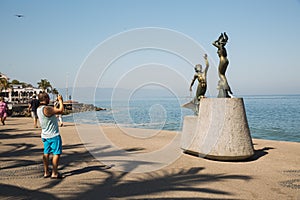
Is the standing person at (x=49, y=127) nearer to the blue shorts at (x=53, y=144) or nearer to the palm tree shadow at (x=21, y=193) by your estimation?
the blue shorts at (x=53, y=144)

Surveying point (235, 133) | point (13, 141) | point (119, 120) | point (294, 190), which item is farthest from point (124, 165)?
point (119, 120)

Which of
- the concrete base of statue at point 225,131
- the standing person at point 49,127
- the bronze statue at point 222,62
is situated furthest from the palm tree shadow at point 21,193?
the bronze statue at point 222,62

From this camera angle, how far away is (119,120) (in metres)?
22.6

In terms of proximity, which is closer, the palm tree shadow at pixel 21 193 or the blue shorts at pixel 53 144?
the palm tree shadow at pixel 21 193

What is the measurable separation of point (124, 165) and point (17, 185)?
2703 millimetres

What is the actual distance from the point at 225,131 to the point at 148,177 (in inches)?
106

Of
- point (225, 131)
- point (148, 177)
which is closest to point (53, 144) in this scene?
point (148, 177)

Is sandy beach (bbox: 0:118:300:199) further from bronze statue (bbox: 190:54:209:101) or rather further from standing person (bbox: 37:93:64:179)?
bronze statue (bbox: 190:54:209:101)

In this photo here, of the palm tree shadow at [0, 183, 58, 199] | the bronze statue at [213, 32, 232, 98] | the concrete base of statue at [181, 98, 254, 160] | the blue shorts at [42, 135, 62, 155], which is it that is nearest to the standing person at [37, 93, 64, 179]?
the blue shorts at [42, 135, 62, 155]

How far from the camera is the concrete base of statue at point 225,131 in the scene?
8078mm

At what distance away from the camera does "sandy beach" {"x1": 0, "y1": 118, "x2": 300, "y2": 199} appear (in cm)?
526

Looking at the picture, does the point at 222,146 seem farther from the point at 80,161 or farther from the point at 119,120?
the point at 119,120

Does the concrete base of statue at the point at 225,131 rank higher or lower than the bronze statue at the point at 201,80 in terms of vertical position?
lower

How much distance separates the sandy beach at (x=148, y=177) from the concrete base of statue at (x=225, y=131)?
262 millimetres
